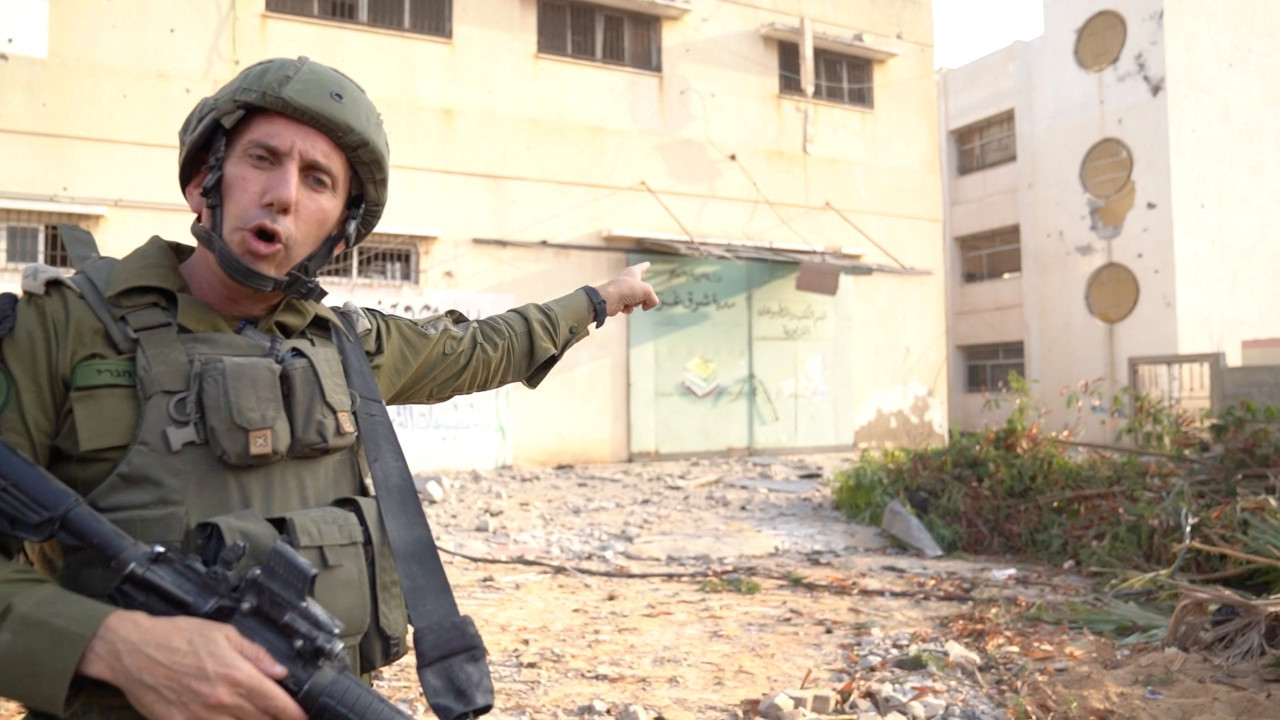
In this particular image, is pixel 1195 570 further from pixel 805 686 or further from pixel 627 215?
pixel 627 215

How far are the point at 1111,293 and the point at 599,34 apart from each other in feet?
33.3

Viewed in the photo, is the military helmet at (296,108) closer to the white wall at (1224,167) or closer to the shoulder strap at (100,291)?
the shoulder strap at (100,291)

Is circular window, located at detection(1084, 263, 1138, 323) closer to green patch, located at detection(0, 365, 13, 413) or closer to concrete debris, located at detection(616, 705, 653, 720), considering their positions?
concrete debris, located at detection(616, 705, 653, 720)

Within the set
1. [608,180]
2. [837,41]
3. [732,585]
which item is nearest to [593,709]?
[732,585]

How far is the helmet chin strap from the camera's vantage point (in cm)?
135

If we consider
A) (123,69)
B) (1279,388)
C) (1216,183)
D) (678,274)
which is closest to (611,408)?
(678,274)

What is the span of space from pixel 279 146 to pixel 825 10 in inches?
485

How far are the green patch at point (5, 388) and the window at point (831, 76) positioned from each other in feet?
39.0

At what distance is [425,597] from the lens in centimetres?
144

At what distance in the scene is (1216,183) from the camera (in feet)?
49.4

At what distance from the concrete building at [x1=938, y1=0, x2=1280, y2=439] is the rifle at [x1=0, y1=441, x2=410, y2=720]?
1439 cm

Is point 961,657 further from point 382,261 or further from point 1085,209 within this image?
point 1085,209

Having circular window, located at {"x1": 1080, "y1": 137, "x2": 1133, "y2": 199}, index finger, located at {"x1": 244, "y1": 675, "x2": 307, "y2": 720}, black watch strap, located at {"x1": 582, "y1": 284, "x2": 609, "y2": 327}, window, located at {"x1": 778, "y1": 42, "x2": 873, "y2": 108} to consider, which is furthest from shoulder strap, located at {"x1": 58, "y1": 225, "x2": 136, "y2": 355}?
circular window, located at {"x1": 1080, "y1": 137, "x2": 1133, "y2": 199}

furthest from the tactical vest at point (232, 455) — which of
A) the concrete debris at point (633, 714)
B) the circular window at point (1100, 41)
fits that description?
the circular window at point (1100, 41)
